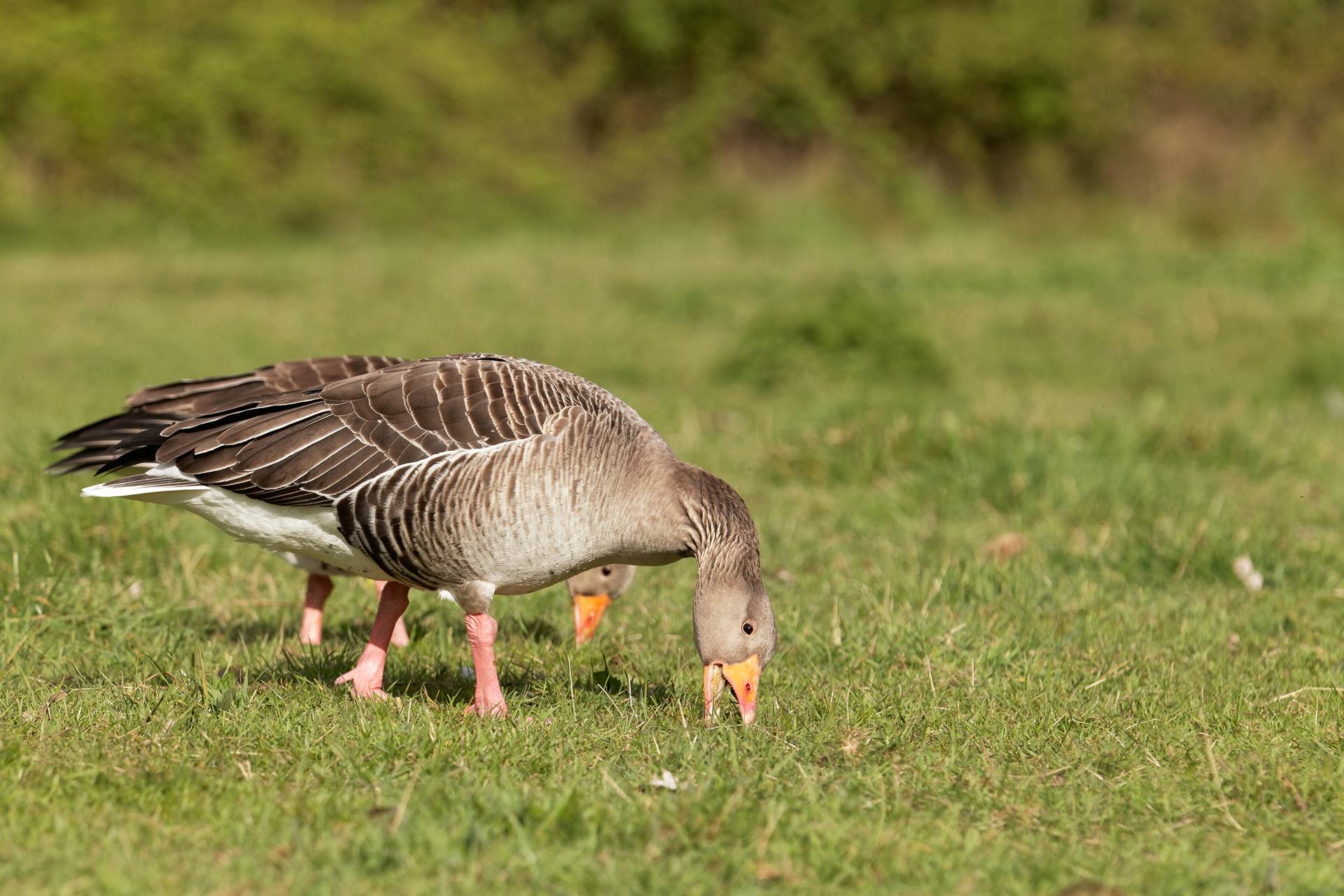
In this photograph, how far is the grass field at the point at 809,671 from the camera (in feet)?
12.3

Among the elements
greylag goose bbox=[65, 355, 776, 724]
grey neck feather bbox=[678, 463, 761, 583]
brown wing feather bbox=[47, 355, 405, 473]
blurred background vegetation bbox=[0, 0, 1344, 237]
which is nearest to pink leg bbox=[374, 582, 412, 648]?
greylag goose bbox=[65, 355, 776, 724]

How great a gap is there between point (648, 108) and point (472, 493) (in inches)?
823

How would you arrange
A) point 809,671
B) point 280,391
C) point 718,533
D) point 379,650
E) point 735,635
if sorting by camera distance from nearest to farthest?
point 735,635 → point 718,533 → point 379,650 → point 809,671 → point 280,391

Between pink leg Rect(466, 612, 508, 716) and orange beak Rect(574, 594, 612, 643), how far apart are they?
1.03 m

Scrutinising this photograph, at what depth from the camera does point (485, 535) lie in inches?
186

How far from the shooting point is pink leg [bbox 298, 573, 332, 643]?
19.9ft

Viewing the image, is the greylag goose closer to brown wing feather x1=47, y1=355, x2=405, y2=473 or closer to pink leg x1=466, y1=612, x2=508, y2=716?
pink leg x1=466, y1=612, x2=508, y2=716

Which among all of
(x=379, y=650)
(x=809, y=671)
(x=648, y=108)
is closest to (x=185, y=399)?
(x=379, y=650)

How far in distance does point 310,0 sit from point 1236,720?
71.5 ft

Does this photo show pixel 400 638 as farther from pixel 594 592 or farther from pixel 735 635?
pixel 735 635

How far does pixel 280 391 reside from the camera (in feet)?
18.8

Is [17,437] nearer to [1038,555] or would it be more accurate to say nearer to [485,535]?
[485,535]

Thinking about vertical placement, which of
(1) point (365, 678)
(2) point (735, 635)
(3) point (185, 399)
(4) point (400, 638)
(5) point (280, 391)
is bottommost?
(4) point (400, 638)

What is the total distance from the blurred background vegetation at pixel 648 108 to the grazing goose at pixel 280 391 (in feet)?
46.3
